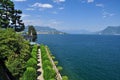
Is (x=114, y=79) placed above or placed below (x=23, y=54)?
below

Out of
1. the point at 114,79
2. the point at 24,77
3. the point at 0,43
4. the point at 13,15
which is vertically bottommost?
the point at 114,79

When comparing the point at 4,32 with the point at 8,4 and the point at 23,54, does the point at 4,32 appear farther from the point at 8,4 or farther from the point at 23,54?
the point at 8,4

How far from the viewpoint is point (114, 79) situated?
5053cm

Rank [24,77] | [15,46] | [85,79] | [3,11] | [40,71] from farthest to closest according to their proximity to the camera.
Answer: [3,11], [85,79], [40,71], [15,46], [24,77]

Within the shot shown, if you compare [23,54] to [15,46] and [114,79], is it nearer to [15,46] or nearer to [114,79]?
[15,46]

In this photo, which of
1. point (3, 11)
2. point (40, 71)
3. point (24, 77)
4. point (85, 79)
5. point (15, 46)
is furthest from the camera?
point (3, 11)

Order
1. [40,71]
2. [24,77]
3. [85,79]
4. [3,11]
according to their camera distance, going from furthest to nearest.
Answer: [3,11] < [85,79] < [40,71] < [24,77]

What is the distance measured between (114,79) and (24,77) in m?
25.2

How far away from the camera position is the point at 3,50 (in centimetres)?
3456

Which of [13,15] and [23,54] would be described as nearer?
[23,54]

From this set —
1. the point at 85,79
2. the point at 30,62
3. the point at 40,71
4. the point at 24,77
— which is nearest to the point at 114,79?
the point at 85,79

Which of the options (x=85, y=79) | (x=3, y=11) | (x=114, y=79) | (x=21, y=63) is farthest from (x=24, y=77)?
(x=3, y=11)

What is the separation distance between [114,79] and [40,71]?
59.4 ft

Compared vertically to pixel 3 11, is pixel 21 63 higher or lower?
lower
